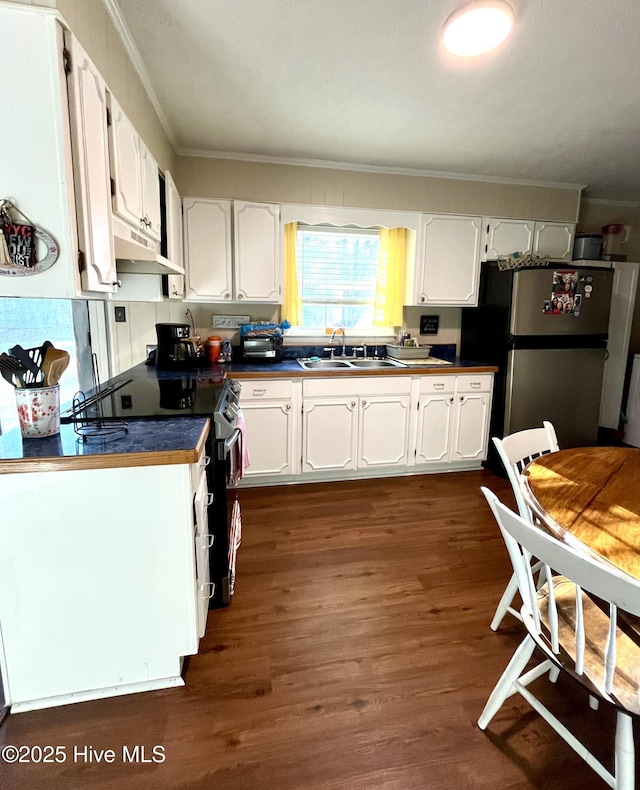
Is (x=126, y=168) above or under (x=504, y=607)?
above

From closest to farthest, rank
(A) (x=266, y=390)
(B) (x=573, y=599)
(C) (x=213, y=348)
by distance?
1. (B) (x=573, y=599)
2. (A) (x=266, y=390)
3. (C) (x=213, y=348)

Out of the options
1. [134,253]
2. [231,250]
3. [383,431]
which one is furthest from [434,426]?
[134,253]

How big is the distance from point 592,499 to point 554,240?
3155mm

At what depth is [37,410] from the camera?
4.38 feet

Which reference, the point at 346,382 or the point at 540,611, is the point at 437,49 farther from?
the point at 540,611

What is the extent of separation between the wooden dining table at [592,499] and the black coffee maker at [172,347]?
2266 millimetres

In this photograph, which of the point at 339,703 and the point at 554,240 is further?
the point at 554,240

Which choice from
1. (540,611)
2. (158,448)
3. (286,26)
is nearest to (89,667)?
(158,448)

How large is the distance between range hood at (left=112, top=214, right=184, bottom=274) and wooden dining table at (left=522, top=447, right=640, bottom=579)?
5.61ft

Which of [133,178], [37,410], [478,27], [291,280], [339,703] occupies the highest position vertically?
[478,27]

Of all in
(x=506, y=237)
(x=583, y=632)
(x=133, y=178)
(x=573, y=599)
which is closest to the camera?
(x=583, y=632)

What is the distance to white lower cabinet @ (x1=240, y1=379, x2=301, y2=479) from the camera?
290 centimetres

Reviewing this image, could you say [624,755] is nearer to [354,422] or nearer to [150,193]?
[354,422]

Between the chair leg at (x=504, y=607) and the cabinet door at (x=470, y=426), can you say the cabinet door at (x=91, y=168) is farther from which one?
the cabinet door at (x=470, y=426)
